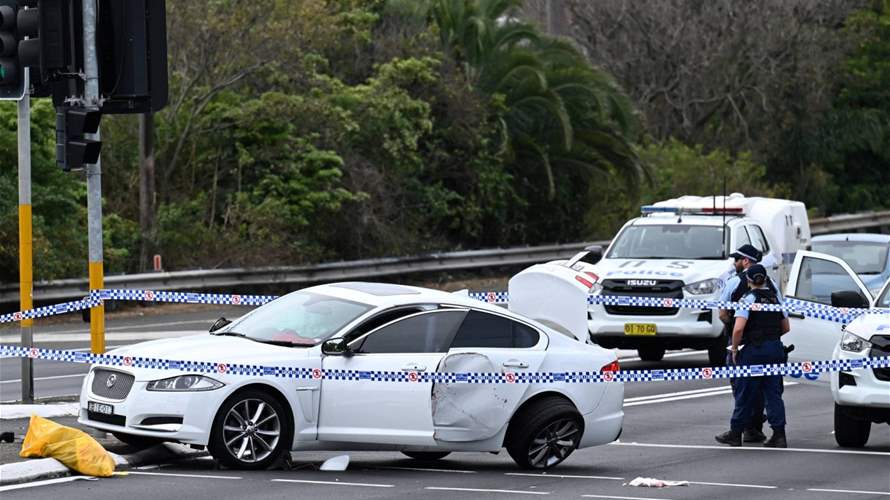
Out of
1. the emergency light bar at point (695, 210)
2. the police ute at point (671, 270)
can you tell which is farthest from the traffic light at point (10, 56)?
the emergency light bar at point (695, 210)

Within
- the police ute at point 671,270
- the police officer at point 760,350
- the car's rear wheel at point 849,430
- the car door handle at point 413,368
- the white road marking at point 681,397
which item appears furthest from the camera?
the police ute at point 671,270

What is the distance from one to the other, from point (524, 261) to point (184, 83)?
914cm

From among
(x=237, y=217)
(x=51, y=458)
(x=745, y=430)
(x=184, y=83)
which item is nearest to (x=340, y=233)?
(x=237, y=217)

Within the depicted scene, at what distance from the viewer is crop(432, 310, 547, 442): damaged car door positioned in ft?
41.9

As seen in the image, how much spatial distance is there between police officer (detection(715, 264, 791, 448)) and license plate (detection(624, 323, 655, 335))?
19.3 ft

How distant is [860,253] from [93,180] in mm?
14831

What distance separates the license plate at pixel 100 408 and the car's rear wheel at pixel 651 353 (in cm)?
1035

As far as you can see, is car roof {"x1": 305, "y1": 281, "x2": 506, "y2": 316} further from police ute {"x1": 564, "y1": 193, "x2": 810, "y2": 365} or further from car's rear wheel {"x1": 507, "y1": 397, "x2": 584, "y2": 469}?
police ute {"x1": 564, "y1": 193, "x2": 810, "y2": 365}

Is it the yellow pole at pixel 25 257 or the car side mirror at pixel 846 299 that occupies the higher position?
the yellow pole at pixel 25 257

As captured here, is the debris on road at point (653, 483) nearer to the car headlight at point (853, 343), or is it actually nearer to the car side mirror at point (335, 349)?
the car side mirror at point (335, 349)

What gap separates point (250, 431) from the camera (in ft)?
40.4

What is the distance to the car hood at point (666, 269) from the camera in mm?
20828

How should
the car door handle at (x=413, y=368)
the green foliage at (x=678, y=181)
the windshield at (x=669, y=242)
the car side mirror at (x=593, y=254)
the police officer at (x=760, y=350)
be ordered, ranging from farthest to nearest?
1. the green foliage at (x=678, y=181)
2. the windshield at (x=669, y=242)
3. the car side mirror at (x=593, y=254)
4. the police officer at (x=760, y=350)
5. the car door handle at (x=413, y=368)

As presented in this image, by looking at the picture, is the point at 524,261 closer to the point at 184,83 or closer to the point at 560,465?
the point at 184,83
